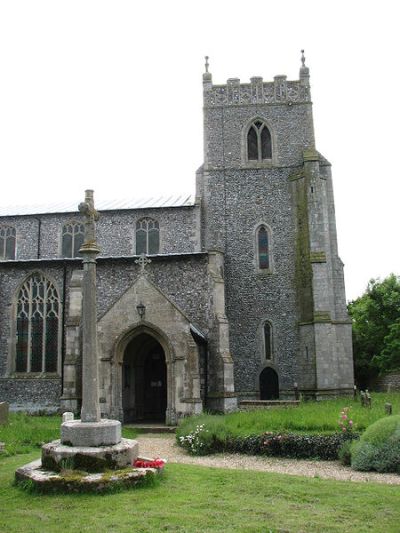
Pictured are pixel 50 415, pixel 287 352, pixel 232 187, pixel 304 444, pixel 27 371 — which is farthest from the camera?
pixel 232 187

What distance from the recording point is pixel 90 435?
9.66 meters

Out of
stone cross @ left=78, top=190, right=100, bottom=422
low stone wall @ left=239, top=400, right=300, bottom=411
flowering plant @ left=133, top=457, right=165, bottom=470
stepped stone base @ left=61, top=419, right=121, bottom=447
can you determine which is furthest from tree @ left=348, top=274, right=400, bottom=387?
stepped stone base @ left=61, top=419, right=121, bottom=447

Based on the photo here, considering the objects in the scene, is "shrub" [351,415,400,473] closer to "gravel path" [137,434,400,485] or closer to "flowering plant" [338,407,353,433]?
"gravel path" [137,434,400,485]

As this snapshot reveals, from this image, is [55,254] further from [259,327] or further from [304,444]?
[304,444]

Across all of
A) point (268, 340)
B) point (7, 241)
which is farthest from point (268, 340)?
point (7, 241)

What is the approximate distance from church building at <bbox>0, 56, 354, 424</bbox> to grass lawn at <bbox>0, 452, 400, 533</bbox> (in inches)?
385

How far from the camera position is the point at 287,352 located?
2564cm

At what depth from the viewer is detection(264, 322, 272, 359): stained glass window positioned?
25875mm

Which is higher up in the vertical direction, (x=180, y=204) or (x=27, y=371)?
(x=180, y=204)

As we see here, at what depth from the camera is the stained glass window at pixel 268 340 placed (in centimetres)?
2588

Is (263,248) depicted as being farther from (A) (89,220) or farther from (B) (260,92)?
(A) (89,220)

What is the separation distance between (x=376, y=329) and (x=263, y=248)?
18538 mm

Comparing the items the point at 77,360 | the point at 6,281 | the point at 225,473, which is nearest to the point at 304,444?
the point at 225,473

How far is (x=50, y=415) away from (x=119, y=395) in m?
4.56
